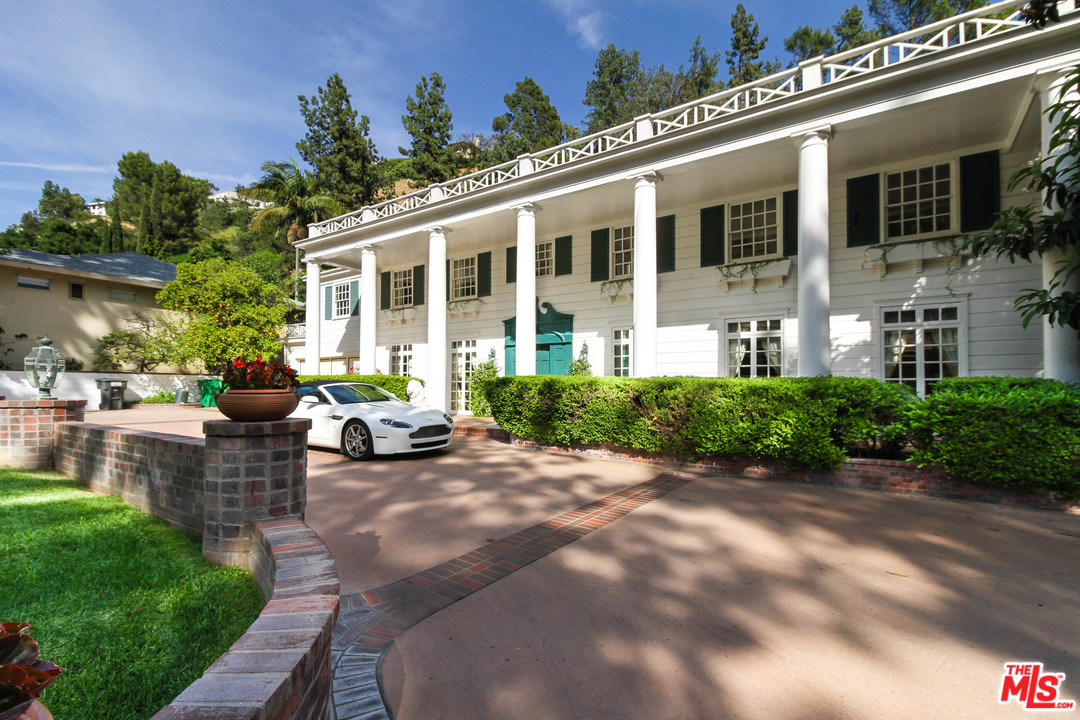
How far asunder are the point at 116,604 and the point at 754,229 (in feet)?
37.0

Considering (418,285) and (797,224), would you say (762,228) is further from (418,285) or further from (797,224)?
(418,285)

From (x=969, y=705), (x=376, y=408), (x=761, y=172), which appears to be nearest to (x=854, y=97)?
(x=761, y=172)

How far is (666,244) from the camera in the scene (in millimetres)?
11492

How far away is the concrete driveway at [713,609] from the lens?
7.25ft

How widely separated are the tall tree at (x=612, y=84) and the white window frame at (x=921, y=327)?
2562cm

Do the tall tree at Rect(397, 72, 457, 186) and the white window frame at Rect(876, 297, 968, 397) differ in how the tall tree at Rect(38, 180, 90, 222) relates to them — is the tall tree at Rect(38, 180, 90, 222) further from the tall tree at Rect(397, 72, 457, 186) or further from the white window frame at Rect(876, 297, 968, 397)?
the white window frame at Rect(876, 297, 968, 397)

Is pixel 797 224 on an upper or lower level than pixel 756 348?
upper

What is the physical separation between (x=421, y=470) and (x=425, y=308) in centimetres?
991

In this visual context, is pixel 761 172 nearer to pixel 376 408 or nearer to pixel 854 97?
pixel 854 97

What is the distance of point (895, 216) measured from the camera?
30.3 feet

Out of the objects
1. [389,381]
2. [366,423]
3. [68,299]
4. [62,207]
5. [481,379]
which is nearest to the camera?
[366,423]

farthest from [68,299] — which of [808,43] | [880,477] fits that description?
[808,43]

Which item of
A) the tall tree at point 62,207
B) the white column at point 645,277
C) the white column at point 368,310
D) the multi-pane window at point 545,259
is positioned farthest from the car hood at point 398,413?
the tall tree at point 62,207

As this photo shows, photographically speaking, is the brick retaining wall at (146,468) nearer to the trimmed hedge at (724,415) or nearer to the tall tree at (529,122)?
the trimmed hedge at (724,415)
